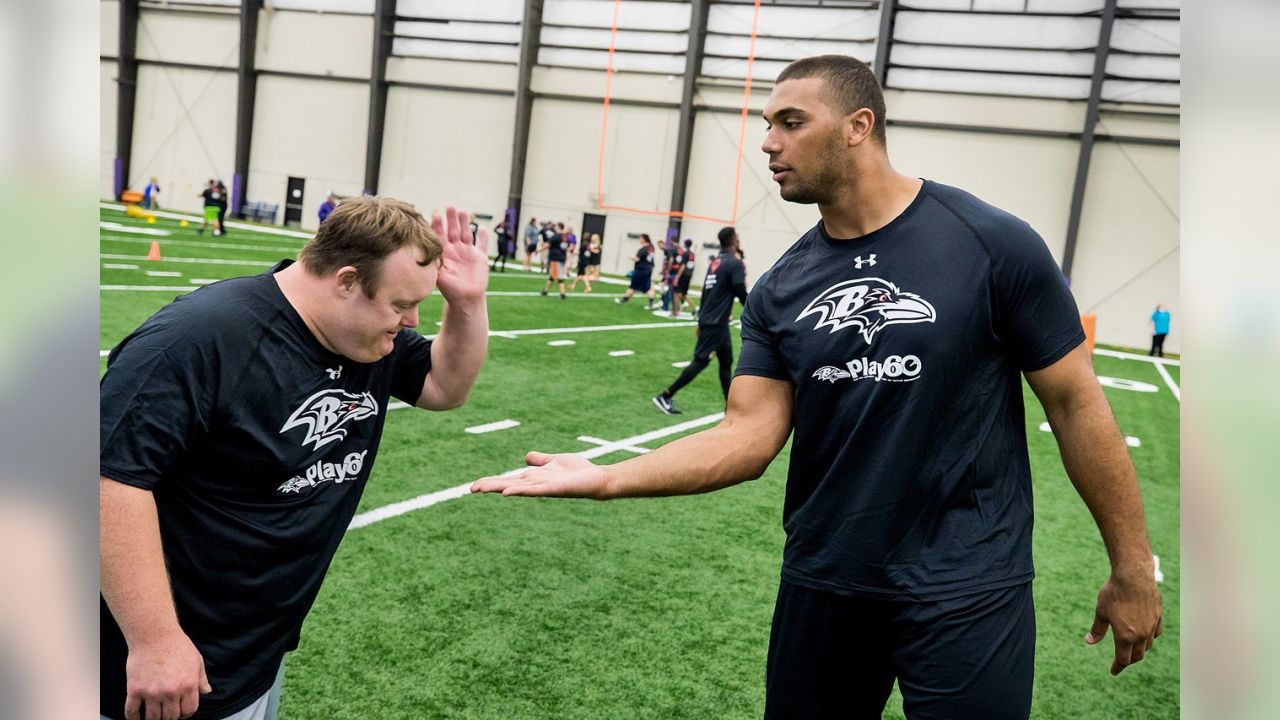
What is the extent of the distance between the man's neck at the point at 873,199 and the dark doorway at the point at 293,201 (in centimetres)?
3699

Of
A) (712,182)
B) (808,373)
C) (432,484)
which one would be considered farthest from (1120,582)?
(712,182)

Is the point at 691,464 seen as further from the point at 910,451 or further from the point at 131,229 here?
the point at 131,229

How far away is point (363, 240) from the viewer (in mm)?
2324

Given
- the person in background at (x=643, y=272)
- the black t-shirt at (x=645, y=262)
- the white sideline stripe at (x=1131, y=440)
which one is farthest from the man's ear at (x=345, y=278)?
the black t-shirt at (x=645, y=262)

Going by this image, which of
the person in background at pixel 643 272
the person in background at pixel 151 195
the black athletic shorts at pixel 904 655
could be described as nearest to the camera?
the black athletic shorts at pixel 904 655

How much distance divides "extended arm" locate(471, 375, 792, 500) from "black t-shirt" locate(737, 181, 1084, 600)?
20cm

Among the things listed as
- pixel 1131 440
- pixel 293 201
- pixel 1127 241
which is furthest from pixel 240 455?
pixel 293 201

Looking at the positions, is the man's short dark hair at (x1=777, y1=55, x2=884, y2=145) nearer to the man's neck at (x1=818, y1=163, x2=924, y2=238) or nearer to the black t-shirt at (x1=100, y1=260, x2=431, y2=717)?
the man's neck at (x1=818, y1=163, x2=924, y2=238)

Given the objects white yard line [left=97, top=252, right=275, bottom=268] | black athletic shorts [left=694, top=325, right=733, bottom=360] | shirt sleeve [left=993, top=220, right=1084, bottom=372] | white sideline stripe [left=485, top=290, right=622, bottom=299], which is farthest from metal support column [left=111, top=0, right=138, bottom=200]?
shirt sleeve [left=993, top=220, right=1084, bottom=372]

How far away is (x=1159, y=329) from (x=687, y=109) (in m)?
15.7

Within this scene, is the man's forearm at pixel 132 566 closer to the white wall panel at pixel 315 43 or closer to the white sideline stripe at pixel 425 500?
the white sideline stripe at pixel 425 500

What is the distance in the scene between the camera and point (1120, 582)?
254 centimetres

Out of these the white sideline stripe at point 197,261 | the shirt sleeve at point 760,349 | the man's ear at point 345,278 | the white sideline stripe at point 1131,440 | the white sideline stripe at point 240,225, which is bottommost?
the white sideline stripe at point 1131,440

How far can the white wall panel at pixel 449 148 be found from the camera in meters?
34.3
